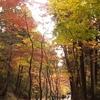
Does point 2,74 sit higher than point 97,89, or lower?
higher

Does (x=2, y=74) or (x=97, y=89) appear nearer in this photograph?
(x=97, y=89)

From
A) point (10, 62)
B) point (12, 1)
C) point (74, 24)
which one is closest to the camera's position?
point (74, 24)

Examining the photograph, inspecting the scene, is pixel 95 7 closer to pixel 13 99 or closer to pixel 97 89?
pixel 97 89

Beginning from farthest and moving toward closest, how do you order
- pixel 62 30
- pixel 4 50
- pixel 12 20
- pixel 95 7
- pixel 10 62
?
pixel 4 50
pixel 10 62
pixel 12 20
pixel 62 30
pixel 95 7

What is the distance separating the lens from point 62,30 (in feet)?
31.7

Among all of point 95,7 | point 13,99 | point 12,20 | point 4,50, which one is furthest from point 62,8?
point 13,99

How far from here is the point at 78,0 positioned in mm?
7375

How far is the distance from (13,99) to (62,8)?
16.4 meters

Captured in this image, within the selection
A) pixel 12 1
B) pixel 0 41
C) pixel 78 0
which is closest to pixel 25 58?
pixel 0 41

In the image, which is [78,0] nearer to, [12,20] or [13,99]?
[12,20]

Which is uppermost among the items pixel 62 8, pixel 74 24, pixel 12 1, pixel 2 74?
pixel 12 1

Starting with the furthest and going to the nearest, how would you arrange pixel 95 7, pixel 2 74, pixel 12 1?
pixel 2 74
pixel 12 1
pixel 95 7

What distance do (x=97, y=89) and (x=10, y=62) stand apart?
8036 millimetres

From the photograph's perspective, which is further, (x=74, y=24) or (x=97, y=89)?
(x=97, y=89)
